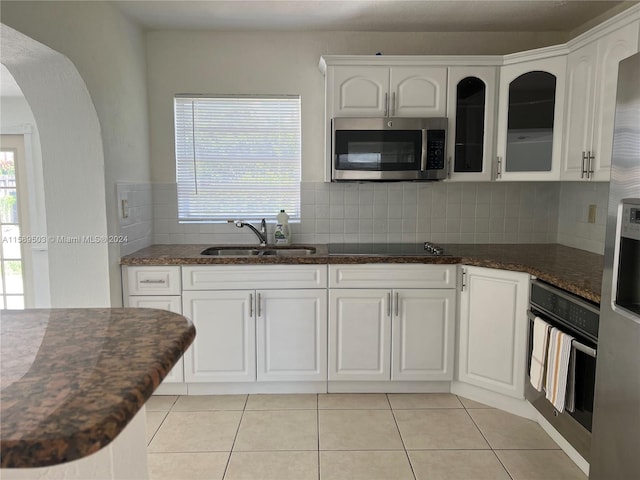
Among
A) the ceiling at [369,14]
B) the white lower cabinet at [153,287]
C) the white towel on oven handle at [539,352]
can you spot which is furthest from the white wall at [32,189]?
the white towel on oven handle at [539,352]

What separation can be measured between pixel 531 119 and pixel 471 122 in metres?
0.35

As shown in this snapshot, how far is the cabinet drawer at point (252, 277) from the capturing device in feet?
8.95

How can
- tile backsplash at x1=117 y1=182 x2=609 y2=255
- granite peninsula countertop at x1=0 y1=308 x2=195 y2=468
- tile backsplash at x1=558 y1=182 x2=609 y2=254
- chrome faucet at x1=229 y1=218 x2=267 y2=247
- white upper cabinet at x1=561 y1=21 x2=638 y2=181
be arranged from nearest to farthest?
granite peninsula countertop at x1=0 y1=308 x2=195 y2=468 < white upper cabinet at x1=561 y1=21 x2=638 y2=181 < tile backsplash at x1=558 y1=182 x2=609 y2=254 < chrome faucet at x1=229 y1=218 x2=267 y2=247 < tile backsplash at x1=117 y1=182 x2=609 y2=255

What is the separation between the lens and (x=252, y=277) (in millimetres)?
2746

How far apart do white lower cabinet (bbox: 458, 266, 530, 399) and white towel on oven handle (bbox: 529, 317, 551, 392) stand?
0.20 m

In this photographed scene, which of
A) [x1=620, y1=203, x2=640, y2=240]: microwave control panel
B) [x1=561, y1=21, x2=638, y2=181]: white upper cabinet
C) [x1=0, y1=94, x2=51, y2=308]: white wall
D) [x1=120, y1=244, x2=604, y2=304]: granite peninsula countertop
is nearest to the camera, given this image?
[x1=620, y1=203, x2=640, y2=240]: microwave control panel

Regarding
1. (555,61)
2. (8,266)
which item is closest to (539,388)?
(555,61)

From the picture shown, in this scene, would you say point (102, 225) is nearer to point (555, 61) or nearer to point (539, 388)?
point (539, 388)

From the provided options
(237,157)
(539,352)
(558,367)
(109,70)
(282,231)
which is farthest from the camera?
(237,157)

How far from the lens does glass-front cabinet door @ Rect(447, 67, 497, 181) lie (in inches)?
113

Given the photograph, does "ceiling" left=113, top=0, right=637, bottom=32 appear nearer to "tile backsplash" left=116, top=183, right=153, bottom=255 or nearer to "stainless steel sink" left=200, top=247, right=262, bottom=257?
"tile backsplash" left=116, top=183, right=153, bottom=255

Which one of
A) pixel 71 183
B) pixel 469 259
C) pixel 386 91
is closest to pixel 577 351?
pixel 469 259

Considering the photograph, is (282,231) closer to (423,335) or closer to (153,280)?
(153,280)

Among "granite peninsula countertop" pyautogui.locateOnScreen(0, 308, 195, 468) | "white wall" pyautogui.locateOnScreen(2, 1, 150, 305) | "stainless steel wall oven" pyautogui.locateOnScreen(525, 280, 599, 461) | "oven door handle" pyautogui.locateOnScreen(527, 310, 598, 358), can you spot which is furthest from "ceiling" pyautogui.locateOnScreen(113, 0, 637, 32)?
"granite peninsula countertop" pyautogui.locateOnScreen(0, 308, 195, 468)
